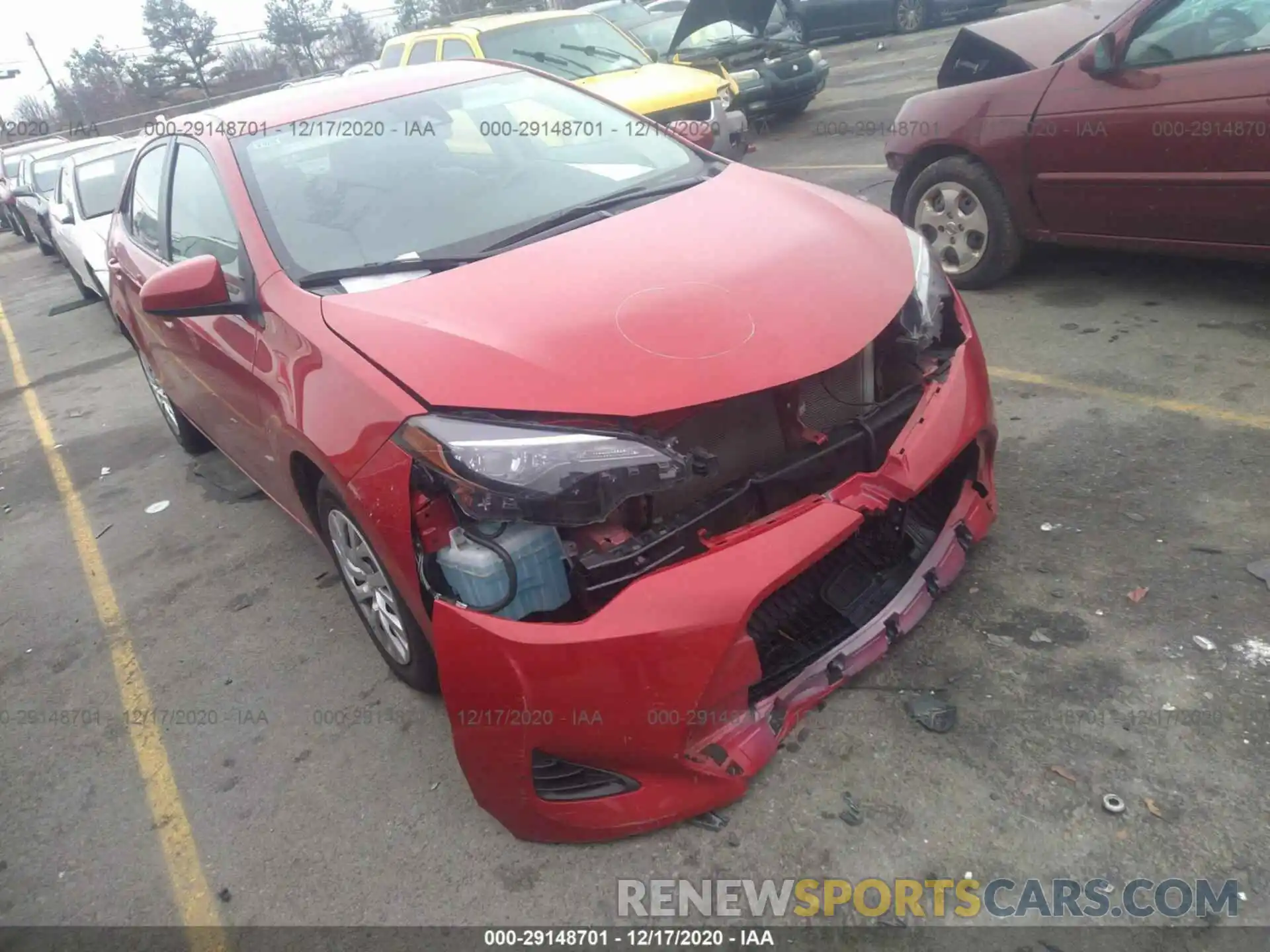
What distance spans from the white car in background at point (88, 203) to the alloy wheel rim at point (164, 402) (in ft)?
12.0

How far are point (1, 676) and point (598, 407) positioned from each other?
2933 mm

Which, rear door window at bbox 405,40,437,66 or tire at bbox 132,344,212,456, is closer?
tire at bbox 132,344,212,456

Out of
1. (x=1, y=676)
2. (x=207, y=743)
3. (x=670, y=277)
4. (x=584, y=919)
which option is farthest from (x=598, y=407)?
(x=1, y=676)

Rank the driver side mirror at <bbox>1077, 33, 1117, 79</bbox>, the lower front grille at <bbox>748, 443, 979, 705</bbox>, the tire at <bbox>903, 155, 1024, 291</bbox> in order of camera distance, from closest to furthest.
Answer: the lower front grille at <bbox>748, 443, 979, 705</bbox>, the driver side mirror at <bbox>1077, 33, 1117, 79</bbox>, the tire at <bbox>903, 155, 1024, 291</bbox>

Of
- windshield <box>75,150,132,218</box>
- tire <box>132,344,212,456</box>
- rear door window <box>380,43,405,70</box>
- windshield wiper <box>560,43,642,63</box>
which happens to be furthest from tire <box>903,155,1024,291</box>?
windshield <box>75,150,132,218</box>

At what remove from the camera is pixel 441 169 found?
3197mm

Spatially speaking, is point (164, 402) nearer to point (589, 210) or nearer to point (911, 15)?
point (589, 210)

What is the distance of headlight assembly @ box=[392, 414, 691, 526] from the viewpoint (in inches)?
80.9

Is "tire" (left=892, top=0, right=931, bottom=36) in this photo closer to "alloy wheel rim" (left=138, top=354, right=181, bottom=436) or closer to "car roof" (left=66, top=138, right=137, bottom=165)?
"car roof" (left=66, top=138, right=137, bottom=165)

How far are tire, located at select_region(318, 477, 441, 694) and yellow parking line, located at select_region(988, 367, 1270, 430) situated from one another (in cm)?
293

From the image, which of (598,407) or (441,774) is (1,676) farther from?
(598,407)

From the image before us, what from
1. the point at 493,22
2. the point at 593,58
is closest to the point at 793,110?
the point at 593,58

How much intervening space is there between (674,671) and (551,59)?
26.9 ft

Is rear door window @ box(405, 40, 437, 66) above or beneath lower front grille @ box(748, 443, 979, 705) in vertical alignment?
above
